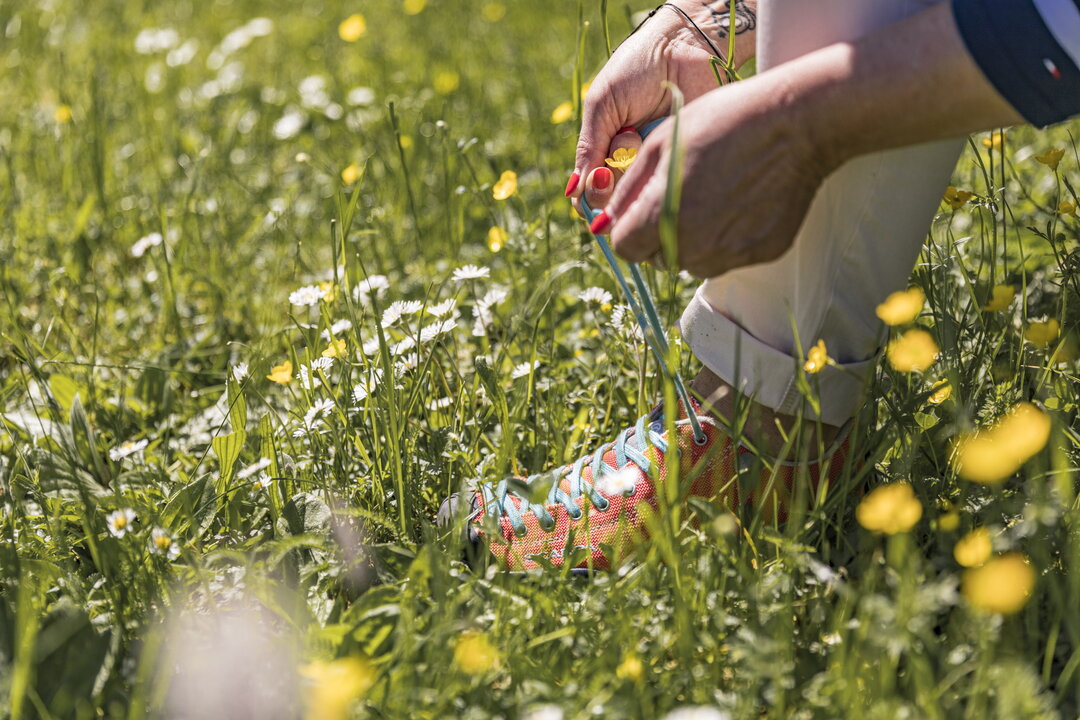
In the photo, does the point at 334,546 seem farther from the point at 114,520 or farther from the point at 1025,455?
the point at 1025,455

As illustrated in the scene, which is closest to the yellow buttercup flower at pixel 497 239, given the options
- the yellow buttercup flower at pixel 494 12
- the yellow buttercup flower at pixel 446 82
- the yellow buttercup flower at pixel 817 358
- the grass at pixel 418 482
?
the grass at pixel 418 482

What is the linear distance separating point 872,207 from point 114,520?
830mm

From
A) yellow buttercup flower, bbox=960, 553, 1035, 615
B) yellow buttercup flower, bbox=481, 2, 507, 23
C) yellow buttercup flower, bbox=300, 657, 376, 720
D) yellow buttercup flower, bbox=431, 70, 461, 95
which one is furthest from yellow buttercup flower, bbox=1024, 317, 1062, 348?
yellow buttercup flower, bbox=481, 2, 507, 23

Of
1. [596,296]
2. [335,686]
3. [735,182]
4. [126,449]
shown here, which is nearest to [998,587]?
[735,182]

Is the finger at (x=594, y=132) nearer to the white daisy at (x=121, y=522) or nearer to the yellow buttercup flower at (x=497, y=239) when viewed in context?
the yellow buttercup flower at (x=497, y=239)

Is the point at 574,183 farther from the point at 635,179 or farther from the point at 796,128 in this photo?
the point at 796,128

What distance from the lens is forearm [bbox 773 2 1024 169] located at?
878mm

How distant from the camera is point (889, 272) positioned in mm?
1095

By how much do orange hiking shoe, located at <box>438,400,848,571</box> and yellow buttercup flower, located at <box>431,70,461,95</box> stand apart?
5.13 ft

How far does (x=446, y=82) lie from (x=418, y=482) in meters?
1.58

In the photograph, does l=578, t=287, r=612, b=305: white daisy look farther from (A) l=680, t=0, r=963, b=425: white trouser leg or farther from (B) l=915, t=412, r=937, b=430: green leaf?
(B) l=915, t=412, r=937, b=430: green leaf

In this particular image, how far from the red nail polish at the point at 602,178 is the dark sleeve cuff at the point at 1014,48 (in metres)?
0.46

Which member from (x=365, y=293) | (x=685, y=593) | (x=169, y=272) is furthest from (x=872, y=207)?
(x=169, y=272)

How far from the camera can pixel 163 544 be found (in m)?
1.06
